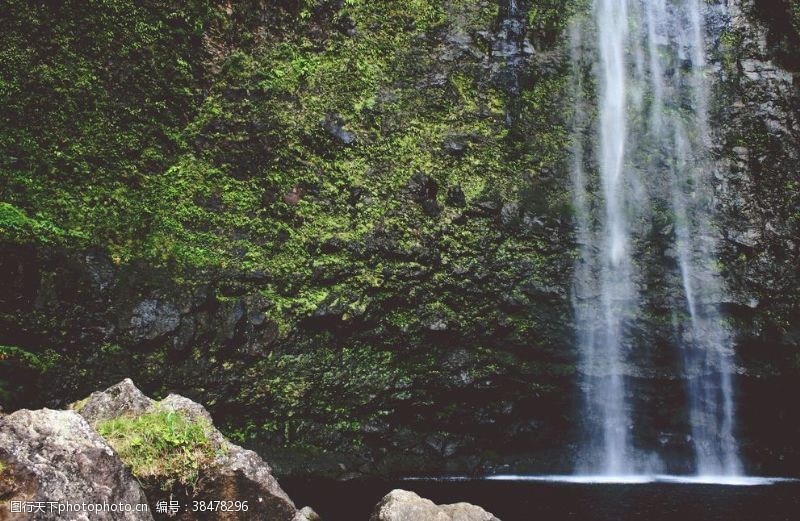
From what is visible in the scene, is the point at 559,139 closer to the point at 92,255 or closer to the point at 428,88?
the point at 428,88

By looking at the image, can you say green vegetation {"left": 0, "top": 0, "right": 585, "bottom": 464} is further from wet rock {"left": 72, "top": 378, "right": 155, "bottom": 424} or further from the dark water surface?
wet rock {"left": 72, "top": 378, "right": 155, "bottom": 424}

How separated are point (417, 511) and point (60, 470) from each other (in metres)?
2.76

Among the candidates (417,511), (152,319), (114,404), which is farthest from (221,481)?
(152,319)

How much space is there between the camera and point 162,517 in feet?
12.3

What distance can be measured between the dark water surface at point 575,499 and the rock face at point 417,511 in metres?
1.63

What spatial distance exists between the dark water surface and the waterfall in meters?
1.44

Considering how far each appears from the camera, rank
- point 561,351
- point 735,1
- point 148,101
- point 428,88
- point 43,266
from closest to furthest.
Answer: point 43,266 → point 148,101 → point 561,351 → point 428,88 → point 735,1

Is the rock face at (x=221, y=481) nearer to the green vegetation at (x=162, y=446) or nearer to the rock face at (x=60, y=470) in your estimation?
the green vegetation at (x=162, y=446)

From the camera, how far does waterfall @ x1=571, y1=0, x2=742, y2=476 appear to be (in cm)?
1008

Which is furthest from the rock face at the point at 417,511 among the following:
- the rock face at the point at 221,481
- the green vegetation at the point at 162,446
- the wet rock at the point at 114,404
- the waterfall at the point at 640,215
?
the waterfall at the point at 640,215

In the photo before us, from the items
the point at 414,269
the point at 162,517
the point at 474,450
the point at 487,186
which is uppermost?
the point at 487,186

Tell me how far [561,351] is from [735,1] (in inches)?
325

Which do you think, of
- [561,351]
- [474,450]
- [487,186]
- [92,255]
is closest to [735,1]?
[487,186]

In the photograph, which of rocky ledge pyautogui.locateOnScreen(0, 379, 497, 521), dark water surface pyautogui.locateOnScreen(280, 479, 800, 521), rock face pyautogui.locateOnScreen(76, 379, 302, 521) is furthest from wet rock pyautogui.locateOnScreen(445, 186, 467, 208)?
rock face pyautogui.locateOnScreen(76, 379, 302, 521)
